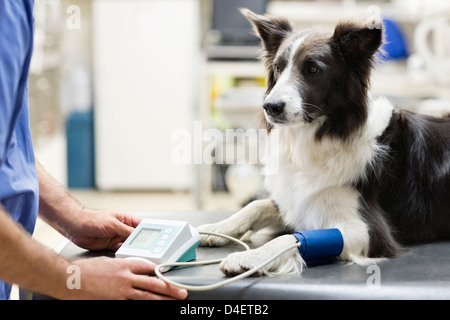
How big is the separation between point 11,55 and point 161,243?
429mm

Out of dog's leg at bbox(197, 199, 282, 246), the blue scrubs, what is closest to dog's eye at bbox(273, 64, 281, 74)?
dog's leg at bbox(197, 199, 282, 246)

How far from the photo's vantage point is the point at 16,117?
0.96m

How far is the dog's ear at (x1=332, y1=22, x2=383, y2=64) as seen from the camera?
4.07 ft

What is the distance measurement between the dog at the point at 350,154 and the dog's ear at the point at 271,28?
7 cm

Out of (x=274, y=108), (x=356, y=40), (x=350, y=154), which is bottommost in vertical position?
(x=350, y=154)

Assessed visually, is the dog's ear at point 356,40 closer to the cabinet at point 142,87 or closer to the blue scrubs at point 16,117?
the blue scrubs at point 16,117

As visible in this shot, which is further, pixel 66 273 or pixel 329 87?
pixel 329 87

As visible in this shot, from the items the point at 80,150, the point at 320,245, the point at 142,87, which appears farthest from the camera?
the point at 80,150

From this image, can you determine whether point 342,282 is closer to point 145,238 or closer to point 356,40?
point 145,238

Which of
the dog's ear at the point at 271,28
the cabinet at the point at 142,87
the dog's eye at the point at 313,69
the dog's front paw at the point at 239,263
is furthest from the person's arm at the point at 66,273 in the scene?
the cabinet at the point at 142,87

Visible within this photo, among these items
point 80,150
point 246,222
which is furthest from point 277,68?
point 80,150

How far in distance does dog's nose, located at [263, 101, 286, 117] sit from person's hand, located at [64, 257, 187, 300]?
0.49 m

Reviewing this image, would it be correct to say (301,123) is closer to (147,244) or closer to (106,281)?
(147,244)
